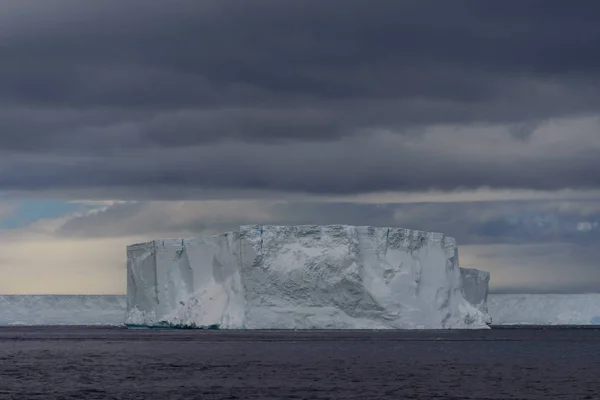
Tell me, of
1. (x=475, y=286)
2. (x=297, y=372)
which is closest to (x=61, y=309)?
(x=475, y=286)

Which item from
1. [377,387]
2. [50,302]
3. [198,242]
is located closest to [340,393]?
[377,387]

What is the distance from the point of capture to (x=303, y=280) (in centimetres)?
6309

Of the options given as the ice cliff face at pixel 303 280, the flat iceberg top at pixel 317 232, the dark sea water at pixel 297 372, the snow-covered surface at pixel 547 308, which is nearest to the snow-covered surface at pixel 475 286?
the ice cliff face at pixel 303 280

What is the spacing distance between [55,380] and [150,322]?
116 feet

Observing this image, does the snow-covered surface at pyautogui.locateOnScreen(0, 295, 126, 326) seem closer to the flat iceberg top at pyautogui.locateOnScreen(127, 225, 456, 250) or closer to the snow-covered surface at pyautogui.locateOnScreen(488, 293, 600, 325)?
the flat iceberg top at pyautogui.locateOnScreen(127, 225, 456, 250)

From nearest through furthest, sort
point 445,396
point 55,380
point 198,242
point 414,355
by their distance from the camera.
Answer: point 445,396, point 55,380, point 414,355, point 198,242

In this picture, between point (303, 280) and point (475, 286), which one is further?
point (475, 286)

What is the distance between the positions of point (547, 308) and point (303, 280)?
4667cm

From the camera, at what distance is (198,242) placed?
67.9 metres

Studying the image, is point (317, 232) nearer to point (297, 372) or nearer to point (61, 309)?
point (297, 372)

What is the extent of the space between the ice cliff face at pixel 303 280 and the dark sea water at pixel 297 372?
3.78 metres

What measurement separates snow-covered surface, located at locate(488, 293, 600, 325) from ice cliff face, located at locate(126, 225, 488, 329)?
110 ft

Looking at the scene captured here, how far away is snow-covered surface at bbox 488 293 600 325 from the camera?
101812 mm

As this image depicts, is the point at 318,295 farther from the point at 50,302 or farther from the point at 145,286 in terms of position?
the point at 50,302
